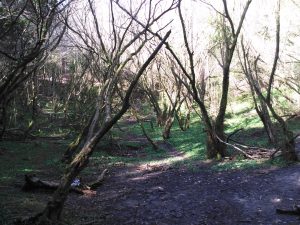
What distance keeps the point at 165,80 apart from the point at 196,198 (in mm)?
15541

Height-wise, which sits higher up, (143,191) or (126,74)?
(126,74)

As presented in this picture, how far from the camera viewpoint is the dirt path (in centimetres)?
682

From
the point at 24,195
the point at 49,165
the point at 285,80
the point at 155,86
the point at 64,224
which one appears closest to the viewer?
the point at 64,224

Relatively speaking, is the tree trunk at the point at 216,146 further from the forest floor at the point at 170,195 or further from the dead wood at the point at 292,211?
the dead wood at the point at 292,211

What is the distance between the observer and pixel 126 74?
2412cm

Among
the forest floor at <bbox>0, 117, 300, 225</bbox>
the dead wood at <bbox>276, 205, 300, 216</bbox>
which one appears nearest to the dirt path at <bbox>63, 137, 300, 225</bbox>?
the forest floor at <bbox>0, 117, 300, 225</bbox>

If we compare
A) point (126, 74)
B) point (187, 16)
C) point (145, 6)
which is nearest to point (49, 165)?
point (145, 6)

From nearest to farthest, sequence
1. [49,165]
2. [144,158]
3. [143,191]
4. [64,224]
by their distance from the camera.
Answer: [64,224], [143,191], [49,165], [144,158]

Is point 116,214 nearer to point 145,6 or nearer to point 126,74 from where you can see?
point 145,6

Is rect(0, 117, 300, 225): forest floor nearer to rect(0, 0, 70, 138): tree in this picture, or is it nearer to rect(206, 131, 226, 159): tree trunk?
rect(206, 131, 226, 159): tree trunk

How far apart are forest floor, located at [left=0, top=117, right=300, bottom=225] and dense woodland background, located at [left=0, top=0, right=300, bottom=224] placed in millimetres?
385

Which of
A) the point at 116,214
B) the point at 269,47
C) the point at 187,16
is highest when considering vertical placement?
the point at 187,16

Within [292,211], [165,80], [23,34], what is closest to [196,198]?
[292,211]

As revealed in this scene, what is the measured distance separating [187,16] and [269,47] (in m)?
4.45
